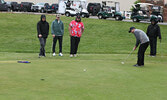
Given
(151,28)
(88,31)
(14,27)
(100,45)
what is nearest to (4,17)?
(14,27)

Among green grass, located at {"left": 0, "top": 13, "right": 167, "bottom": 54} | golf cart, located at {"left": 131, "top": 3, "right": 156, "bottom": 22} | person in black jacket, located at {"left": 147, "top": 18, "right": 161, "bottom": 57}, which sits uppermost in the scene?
golf cart, located at {"left": 131, "top": 3, "right": 156, "bottom": 22}

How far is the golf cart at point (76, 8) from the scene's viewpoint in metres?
46.3

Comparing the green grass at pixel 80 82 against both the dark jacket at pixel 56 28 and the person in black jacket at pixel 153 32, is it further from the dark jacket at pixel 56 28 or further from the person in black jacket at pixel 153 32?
the person in black jacket at pixel 153 32

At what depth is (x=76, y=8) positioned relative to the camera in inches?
1917

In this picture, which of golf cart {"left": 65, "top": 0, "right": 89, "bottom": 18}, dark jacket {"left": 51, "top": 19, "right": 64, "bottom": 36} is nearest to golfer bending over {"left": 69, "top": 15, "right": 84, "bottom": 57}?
dark jacket {"left": 51, "top": 19, "right": 64, "bottom": 36}

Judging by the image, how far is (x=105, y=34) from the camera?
29.2 m

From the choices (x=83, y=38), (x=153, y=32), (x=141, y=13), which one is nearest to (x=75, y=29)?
(x=153, y=32)

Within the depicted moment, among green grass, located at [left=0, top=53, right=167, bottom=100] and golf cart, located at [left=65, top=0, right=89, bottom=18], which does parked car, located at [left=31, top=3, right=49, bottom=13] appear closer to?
golf cart, located at [left=65, top=0, right=89, bottom=18]

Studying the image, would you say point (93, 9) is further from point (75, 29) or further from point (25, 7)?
point (75, 29)

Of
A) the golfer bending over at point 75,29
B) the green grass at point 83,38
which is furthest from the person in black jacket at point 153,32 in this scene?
the golfer bending over at point 75,29

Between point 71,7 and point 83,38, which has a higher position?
point 71,7

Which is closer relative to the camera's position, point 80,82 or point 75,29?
point 80,82

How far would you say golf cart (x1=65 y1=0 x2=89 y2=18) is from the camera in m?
46.3

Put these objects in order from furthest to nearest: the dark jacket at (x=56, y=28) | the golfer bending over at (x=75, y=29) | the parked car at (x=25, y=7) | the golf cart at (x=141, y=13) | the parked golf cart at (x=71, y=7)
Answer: the parked car at (x=25, y=7) < the parked golf cart at (x=71, y=7) < the golf cart at (x=141, y=13) < the dark jacket at (x=56, y=28) < the golfer bending over at (x=75, y=29)
